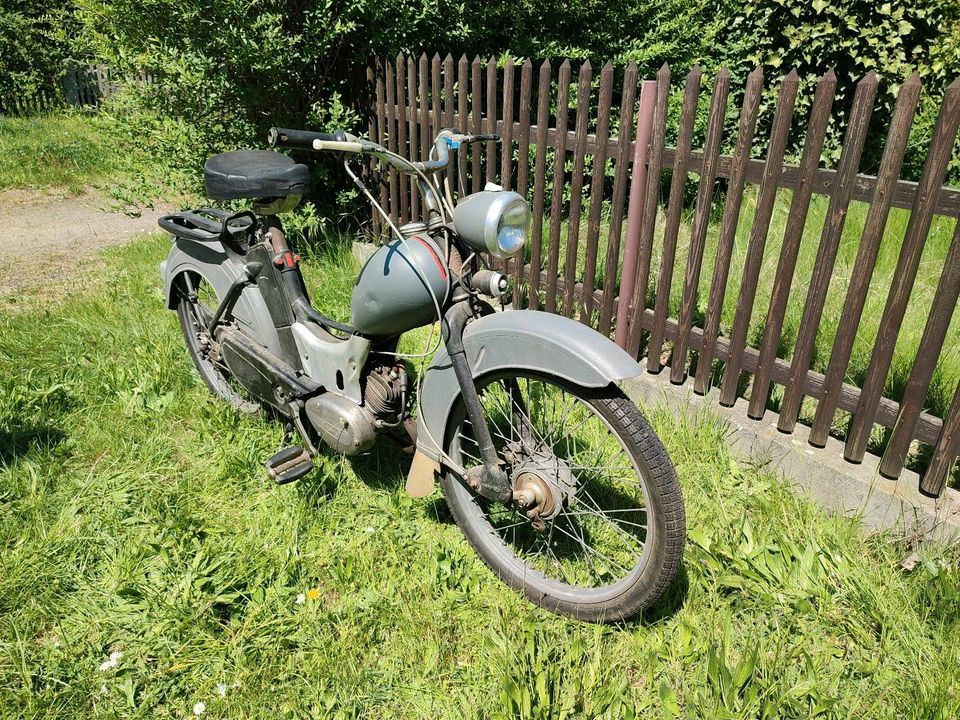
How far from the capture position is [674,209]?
3.16 m

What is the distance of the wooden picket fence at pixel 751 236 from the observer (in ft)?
7.93

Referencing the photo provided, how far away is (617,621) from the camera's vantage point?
2.21 meters

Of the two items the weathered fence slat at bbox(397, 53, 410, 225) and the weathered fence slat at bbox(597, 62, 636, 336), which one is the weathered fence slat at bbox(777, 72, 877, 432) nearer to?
the weathered fence slat at bbox(597, 62, 636, 336)

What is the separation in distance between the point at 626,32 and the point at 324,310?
4243 millimetres

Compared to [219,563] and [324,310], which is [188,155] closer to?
[324,310]

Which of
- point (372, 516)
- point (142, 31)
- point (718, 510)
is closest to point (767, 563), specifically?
point (718, 510)

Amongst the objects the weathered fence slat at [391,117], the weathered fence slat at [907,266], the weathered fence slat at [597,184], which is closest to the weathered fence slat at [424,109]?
the weathered fence slat at [391,117]

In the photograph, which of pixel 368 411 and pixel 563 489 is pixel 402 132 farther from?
pixel 563 489

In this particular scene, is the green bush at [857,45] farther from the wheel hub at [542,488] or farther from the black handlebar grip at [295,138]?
the black handlebar grip at [295,138]

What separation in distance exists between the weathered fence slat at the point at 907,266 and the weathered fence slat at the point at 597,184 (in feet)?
4.54

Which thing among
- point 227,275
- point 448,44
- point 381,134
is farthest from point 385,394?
point 448,44

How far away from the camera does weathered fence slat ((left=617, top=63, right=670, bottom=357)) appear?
124 inches

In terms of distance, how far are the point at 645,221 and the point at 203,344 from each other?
2271mm

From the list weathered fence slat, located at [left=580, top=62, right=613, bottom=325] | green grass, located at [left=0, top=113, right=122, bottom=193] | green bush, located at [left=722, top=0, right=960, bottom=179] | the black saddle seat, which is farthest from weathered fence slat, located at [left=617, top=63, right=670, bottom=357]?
green grass, located at [left=0, top=113, right=122, bottom=193]
